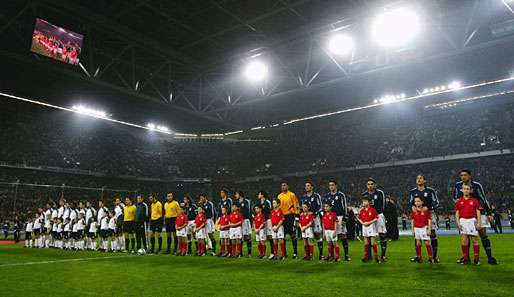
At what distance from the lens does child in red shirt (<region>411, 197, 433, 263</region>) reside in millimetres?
7750

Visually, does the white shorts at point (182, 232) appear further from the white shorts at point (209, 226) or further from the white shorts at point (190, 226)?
the white shorts at point (209, 226)

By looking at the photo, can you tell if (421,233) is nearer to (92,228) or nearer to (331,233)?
(331,233)

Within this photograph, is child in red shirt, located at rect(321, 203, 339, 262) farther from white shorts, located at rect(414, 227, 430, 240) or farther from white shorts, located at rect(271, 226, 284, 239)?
white shorts, located at rect(414, 227, 430, 240)

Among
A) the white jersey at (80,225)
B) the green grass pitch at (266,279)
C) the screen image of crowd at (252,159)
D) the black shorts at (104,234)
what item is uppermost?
the screen image of crowd at (252,159)

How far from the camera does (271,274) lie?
6.93 metres

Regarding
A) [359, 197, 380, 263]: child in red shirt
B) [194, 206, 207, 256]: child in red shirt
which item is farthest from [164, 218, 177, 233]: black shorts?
[359, 197, 380, 263]: child in red shirt

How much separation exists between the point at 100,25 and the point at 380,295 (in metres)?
14.3

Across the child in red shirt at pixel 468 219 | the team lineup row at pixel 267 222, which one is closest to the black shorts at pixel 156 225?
the team lineup row at pixel 267 222

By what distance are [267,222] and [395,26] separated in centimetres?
890

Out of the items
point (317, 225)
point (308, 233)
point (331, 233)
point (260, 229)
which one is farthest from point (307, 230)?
point (260, 229)

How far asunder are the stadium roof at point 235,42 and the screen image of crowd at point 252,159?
873 cm

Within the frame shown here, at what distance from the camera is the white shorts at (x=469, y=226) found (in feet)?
23.6

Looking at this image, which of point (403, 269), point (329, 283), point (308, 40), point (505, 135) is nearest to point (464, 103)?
point (505, 135)

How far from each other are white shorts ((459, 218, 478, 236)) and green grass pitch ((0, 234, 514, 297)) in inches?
26.8
